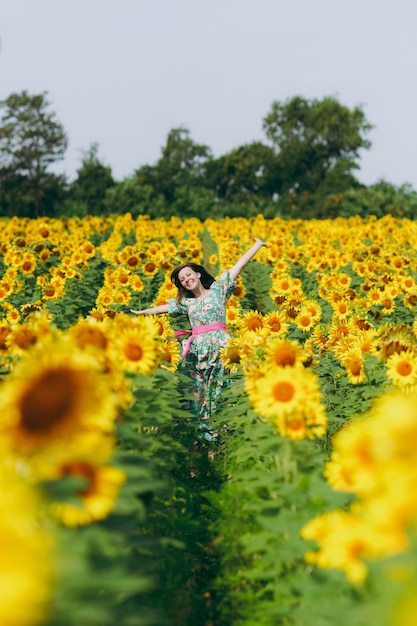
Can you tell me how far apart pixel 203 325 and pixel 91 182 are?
29123 mm

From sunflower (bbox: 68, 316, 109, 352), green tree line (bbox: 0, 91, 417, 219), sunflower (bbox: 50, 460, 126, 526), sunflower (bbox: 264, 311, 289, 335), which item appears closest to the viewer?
sunflower (bbox: 50, 460, 126, 526)

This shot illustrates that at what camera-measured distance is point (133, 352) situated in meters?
4.11

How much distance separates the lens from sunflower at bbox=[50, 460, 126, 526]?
2.56 m

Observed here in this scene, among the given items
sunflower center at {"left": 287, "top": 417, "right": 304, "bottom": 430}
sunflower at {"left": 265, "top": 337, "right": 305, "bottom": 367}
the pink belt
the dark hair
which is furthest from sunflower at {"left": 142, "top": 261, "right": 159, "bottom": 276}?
sunflower center at {"left": 287, "top": 417, "right": 304, "bottom": 430}

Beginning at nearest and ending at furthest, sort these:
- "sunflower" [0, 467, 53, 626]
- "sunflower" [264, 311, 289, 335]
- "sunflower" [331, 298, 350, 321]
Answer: "sunflower" [0, 467, 53, 626] < "sunflower" [264, 311, 289, 335] < "sunflower" [331, 298, 350, 321]

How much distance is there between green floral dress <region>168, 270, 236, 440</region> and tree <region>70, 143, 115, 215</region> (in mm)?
26819

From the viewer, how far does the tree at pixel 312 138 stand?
177ft

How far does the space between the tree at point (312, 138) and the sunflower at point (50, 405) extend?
51613mm

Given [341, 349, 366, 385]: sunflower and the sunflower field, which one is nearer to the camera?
the sunflower field

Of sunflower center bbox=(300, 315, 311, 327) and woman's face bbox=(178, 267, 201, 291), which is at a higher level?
woman's face bbox=(178, 267, 201, 291)

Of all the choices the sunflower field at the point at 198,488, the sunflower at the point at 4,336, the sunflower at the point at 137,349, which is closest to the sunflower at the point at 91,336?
the sunflower field at the point at 198,488

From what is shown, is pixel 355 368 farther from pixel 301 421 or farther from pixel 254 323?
pixel 301 421

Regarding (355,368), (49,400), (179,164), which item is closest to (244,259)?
(355,368)

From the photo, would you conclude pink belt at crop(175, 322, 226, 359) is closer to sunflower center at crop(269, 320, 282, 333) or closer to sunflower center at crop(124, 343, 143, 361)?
sunflower center at crop(269, 320, 282, 333)
